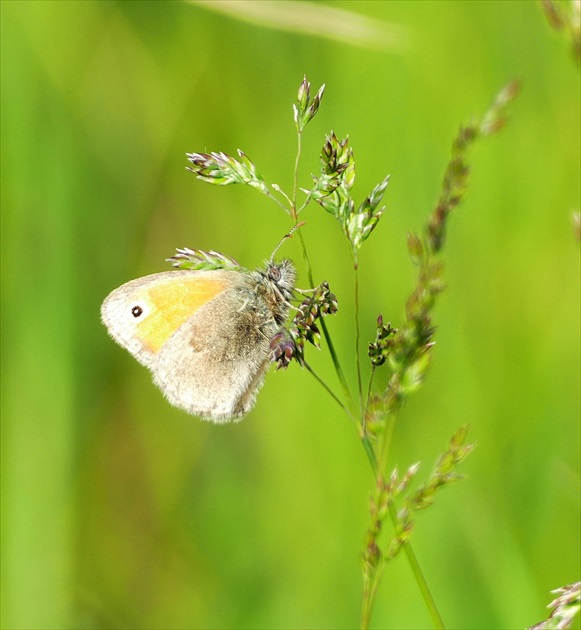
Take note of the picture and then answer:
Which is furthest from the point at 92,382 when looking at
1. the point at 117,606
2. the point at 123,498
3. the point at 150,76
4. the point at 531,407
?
the point at 531,407

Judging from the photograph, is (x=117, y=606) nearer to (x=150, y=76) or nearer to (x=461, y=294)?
(x=461, y=294)

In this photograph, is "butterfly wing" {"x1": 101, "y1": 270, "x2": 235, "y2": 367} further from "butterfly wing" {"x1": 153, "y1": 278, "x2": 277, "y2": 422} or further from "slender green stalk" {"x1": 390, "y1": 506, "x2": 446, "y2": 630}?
"slender green stalk" {"x1": 390, "y1": 506, "x2": 446, "y2": 630}

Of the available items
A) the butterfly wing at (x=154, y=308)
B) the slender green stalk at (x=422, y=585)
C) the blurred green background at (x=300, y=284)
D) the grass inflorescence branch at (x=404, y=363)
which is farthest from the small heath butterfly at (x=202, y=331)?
the slender green stalk at (x=422, y=585)

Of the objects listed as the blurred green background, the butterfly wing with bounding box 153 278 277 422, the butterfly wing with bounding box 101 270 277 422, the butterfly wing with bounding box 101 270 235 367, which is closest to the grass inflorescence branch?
the butterfly wing with bounding box 153 278 277 422

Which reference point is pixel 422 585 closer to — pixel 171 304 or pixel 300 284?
pixel 171 304

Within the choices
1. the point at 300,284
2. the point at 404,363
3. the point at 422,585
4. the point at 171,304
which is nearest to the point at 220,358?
the point at 171,304

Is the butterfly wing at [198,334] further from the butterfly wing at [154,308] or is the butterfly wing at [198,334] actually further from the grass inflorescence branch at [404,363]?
the grass inflorescence branch at [404,363]
